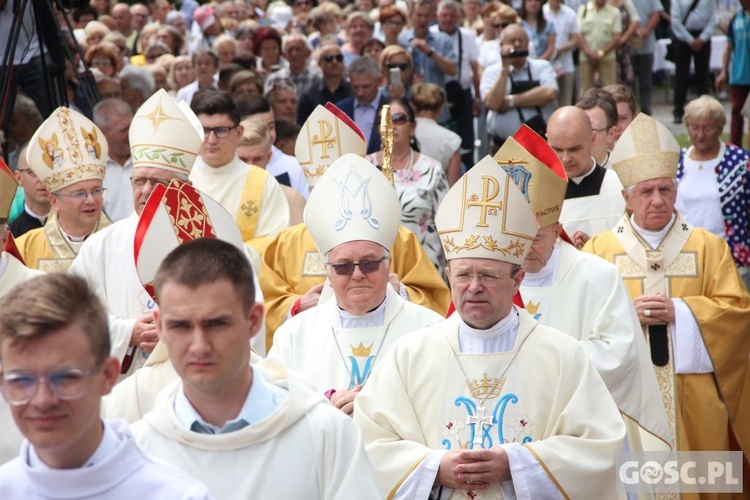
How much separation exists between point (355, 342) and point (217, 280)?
2.39 meters

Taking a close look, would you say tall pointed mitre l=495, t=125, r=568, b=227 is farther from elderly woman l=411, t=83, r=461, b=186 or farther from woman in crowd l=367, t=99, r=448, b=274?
elderly woman l=411, t=83, r=461, b=186

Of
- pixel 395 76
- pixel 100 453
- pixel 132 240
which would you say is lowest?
pixel 100 453

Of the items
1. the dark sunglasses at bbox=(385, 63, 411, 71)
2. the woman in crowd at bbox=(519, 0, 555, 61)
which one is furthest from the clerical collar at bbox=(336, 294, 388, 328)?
the woman in crowd at bbox=(519, 0, 555, 61)

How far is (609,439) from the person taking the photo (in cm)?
485

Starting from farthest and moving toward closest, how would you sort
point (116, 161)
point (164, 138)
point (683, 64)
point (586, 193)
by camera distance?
point (683, 64) → point (116, 161) → point (586, 193) → point (164, 138)

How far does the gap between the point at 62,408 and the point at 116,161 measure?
6.80 m

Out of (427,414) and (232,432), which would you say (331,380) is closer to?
(427,414)

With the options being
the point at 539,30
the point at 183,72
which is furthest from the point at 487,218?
the point at 539,30

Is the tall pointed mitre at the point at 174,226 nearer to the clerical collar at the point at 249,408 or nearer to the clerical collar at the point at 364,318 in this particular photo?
the clerical collar at the point at 364,318

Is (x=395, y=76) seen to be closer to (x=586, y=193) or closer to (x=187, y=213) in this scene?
(x=586, y=193)

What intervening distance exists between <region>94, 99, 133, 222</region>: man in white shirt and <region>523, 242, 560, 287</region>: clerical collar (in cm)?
383

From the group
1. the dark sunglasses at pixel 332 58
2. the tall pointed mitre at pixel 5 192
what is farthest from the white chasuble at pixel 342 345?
the dark sunglasses at pixel 332 58

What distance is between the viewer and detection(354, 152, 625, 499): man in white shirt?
15.6 feet

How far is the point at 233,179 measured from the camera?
28.5 feet
